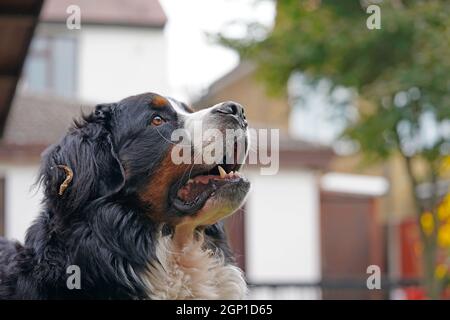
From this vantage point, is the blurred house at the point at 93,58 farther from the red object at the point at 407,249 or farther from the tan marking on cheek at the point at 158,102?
the tan marking on cheek at the point at 158,102

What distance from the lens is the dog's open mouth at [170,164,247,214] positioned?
4.48 m

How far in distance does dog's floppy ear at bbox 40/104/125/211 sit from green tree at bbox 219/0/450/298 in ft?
36.1

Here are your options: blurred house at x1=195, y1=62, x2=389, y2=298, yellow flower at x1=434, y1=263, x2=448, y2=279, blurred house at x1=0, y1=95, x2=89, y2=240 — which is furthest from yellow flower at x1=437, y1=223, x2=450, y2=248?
blurred house at x1=0, y1=95, x2=89, y2=240

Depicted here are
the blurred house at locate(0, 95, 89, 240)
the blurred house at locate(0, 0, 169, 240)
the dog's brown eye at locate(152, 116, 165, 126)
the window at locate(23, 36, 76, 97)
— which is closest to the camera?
the dog's brown eye at locate(152, 116, 165, 126)

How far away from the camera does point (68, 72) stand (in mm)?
25406

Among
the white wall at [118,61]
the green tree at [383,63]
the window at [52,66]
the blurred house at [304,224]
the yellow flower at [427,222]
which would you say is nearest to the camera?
the green tree at [383,63]

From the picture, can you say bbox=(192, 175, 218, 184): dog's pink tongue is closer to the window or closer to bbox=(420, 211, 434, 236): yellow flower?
bbox=(420, 211, 434, 236): yellow flower

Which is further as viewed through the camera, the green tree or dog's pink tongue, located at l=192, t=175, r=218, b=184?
the green tree

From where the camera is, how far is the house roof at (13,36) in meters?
9.95

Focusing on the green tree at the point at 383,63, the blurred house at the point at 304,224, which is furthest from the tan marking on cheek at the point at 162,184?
the blurred house at the point at 304,224

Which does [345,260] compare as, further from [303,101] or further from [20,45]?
[20,45]

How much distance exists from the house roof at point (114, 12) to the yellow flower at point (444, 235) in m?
8.85

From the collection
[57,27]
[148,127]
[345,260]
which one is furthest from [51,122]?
[148,127]

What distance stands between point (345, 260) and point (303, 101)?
25.7 ft
